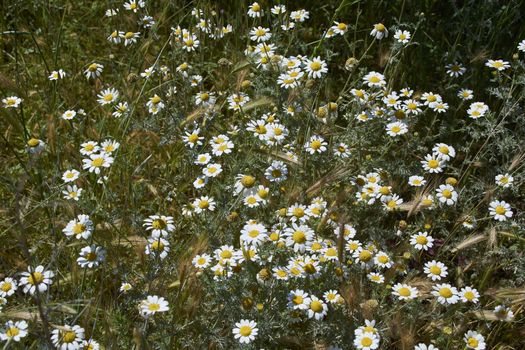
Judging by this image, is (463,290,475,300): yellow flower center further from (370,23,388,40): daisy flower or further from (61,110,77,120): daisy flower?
(61,110,77,120): daisy flower

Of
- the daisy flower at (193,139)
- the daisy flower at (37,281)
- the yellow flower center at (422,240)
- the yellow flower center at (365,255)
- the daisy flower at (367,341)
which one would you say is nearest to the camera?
the daisy flower at (367,341)

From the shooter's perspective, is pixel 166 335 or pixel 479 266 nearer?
pixel 166 335

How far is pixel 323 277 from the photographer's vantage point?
261 cm

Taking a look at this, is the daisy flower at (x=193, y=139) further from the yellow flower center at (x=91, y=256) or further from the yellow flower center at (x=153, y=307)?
the yellow flower center at (x=153, y=307)

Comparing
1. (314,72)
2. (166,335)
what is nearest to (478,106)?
(314,72)

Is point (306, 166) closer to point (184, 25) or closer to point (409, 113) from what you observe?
point (409, 113)

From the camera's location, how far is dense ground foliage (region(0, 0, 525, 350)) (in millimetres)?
2463

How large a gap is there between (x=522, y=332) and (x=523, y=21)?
1.92m

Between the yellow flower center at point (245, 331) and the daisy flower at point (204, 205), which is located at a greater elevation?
the daisy flower at point (204, 205)

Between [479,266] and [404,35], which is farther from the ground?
[404,35]

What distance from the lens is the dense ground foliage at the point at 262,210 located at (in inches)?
97.0

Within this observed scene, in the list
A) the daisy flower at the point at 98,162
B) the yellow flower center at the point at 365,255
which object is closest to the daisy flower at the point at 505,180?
the yellow flower center at the point at 365,255

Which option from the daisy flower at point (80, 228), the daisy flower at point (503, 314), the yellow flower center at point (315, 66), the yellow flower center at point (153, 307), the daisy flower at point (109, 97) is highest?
the daisy flower at point (109, 97)

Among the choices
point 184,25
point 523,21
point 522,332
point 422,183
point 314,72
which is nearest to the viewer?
point 522,332
